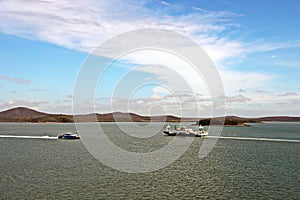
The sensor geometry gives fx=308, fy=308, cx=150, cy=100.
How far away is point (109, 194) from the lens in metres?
45.9

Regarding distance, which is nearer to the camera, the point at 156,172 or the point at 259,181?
the point at 259,181

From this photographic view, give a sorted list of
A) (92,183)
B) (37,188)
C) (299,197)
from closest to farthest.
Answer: (299,197) → (37,188) → (92,183)

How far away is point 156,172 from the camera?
6581 centimetres

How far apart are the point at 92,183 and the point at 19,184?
475 inches

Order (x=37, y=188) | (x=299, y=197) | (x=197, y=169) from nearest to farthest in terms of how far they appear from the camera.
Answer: (x=299, y=197), (x=37, y=188), (x=197, y=169)

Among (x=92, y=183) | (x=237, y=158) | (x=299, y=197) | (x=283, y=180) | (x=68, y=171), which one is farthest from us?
(x=237, y=158)

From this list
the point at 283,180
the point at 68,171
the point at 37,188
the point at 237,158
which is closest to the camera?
the point at 37,188

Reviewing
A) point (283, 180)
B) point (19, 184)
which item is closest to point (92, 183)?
point (19, 184)

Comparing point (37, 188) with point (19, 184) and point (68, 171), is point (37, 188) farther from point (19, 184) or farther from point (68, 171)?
point (68, 171)

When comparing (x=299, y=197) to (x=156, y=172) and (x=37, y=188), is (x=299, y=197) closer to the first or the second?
(x=156, y=172)

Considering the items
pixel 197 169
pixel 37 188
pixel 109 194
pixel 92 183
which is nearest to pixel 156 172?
pixel 197 169

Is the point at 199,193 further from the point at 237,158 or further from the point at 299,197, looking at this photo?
the point at 237,158

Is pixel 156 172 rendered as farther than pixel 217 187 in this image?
Yes

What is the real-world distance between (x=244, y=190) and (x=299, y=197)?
26.4 ft
